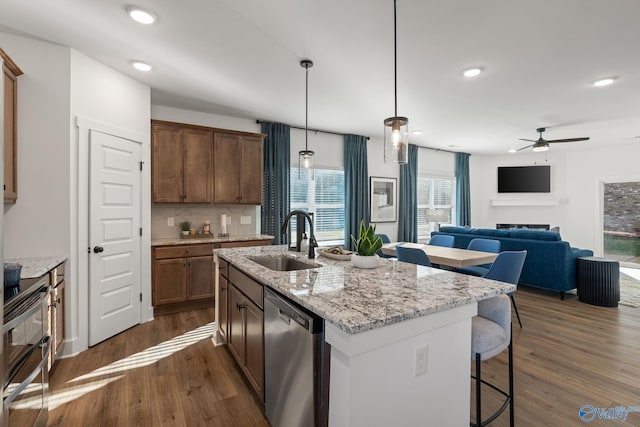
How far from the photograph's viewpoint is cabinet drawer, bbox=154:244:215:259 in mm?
3691

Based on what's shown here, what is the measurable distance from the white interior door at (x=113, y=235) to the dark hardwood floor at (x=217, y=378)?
254mm

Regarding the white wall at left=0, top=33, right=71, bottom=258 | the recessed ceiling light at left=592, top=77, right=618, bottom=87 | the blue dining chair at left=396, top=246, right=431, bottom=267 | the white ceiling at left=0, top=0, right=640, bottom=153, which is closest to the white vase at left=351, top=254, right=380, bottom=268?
the blue dining chair at left=396, top=246, right=431, bottom=267

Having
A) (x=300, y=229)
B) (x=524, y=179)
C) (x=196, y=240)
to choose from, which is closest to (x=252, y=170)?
(x=196, y=240)

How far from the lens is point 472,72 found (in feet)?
10.4

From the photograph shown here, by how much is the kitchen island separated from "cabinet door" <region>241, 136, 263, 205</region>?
113 inches

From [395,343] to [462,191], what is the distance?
7437mm

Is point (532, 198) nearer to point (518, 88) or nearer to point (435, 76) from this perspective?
point (518, 88)

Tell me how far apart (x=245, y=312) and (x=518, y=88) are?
380 centimetres

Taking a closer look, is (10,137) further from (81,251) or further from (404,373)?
(404,373)

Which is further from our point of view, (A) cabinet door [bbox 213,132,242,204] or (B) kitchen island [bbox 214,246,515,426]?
(A) cabinet door [bbox 213,132,242,204]

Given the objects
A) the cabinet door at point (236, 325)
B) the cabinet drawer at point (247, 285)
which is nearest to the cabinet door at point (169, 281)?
the cabinet door at point (236, 325)

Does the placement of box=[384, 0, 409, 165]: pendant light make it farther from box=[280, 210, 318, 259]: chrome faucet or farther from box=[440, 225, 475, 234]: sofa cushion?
box=[440, 225, 475, 234]: sofa cushion

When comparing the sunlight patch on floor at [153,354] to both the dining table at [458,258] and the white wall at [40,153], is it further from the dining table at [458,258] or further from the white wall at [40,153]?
the dining table at [458,258]

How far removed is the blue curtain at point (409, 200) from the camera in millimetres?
6641
